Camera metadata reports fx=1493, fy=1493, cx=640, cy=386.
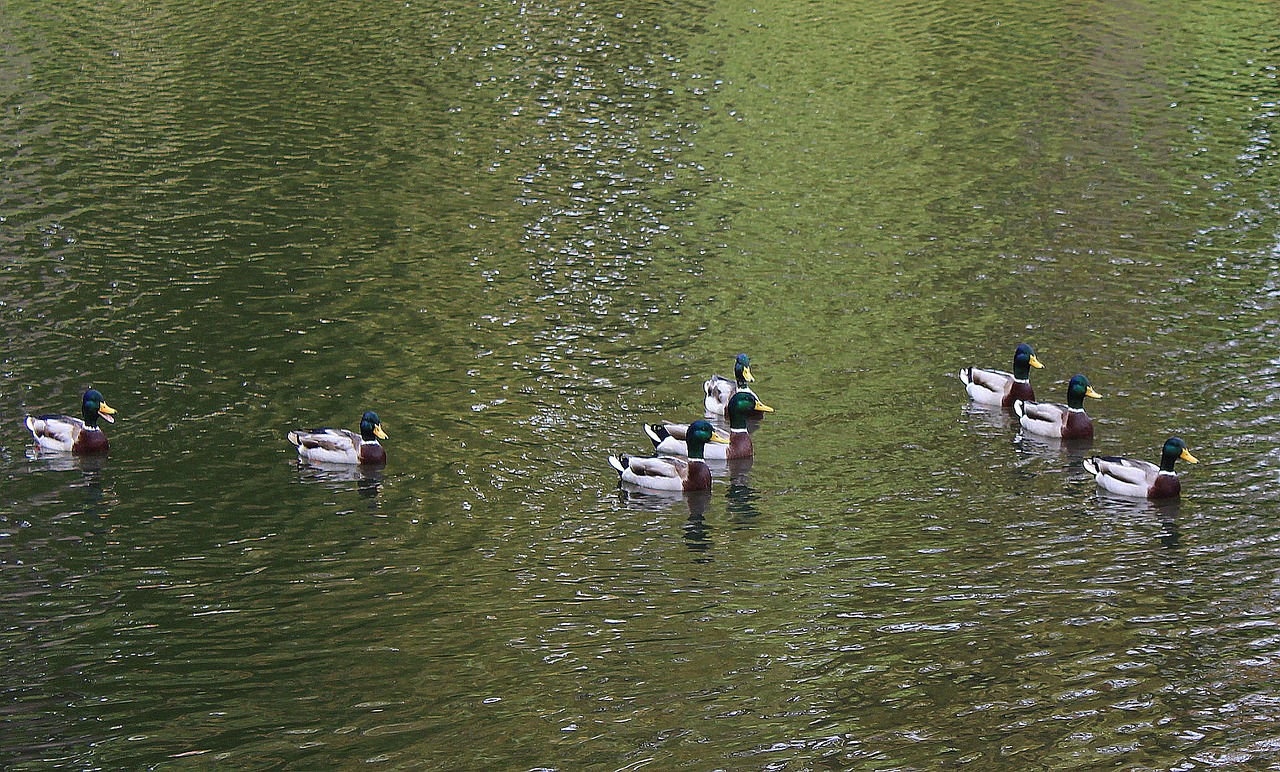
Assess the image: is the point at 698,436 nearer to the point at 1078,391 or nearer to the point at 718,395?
the point at 718,395

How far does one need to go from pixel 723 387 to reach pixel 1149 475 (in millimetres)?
7132

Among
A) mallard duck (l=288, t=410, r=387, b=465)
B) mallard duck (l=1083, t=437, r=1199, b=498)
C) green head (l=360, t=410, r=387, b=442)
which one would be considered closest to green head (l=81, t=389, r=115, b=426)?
mallard duck (l=288, t=410, r=387, b=465)

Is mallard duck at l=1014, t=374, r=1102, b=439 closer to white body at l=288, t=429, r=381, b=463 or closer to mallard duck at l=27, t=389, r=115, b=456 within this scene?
white body at l=288, t=429, r=381, b=463

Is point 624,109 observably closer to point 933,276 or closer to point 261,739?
point 933,276

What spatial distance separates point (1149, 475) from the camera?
2116 cm

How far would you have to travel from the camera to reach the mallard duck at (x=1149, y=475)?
21.1 metres

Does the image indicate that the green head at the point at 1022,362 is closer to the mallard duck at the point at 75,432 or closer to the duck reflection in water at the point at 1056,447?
the duck reflection in water at the point at 1056,447

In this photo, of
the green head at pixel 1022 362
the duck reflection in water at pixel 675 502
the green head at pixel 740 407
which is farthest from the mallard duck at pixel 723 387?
the green head at pixel 1022 362

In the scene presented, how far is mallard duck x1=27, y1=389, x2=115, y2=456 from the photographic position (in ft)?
75.8

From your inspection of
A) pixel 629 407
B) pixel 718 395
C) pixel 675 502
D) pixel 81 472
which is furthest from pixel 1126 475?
pixel 81 472

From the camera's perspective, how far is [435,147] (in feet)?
143

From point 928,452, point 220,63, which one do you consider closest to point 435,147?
point 220,63

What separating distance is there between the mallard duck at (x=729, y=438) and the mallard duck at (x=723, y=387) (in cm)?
118

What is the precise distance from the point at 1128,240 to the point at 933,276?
544 centimetres
